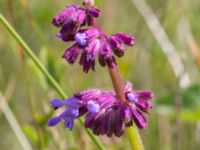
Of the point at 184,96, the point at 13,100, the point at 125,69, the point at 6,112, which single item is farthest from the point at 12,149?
the point at 184,96

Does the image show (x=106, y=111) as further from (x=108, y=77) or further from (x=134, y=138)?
(x=108, y=77)

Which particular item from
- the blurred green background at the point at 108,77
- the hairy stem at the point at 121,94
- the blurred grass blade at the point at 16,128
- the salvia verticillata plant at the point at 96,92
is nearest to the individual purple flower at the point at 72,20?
the salvia verticillata plant at the point at 96,92

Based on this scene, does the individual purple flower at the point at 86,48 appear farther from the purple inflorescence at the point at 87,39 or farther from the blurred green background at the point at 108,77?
the blurred green background at the point at 108,77

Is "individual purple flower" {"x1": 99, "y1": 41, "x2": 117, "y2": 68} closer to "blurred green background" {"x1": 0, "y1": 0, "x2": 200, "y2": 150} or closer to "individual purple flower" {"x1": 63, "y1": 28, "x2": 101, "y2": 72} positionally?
"individual purple flower" {"x1": 63, "y1": 28, "x2": 101, "y2": 72}

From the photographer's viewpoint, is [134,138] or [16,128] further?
[16,128]

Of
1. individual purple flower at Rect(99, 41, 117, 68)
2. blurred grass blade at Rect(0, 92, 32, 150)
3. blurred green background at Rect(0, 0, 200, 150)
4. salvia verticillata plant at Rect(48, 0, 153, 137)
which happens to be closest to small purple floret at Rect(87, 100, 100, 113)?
salvia verticillata plant at Rect(48, 0, 153, 137)

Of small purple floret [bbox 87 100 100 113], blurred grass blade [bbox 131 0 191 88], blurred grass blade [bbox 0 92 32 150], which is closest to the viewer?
small purple floret [bbox 87 100 100 113]

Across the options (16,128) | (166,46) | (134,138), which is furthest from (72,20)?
(166,46)

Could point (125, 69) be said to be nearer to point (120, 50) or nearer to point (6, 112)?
point (6, 112)
